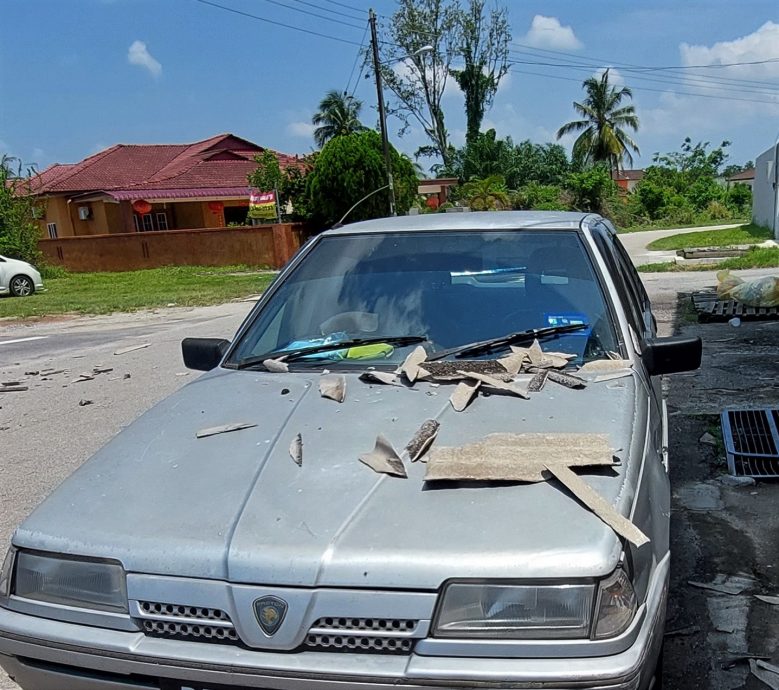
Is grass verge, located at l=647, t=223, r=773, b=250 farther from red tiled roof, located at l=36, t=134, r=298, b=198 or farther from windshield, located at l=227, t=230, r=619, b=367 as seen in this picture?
windshield, located at l=227, t=230, r=619, b=367

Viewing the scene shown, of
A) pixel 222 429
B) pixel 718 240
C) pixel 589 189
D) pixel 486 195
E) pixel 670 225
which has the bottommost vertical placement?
pixel 670 225

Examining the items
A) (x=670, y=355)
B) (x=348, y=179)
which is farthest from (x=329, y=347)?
(x=348, y=179)

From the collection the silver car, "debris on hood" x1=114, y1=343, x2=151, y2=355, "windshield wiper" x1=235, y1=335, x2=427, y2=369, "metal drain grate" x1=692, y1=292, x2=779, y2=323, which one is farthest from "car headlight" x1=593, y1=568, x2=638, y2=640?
"debris on hood" x1=114, y1=343, x2=151, y2=355

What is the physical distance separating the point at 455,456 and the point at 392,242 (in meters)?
1.70

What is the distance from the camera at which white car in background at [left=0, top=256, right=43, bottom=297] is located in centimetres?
2164

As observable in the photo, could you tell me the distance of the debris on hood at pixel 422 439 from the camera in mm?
2475

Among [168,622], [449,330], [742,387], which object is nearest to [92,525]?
[168,622]

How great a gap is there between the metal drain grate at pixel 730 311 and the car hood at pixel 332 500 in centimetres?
812

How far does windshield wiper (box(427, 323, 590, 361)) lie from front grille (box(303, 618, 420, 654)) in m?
1.41

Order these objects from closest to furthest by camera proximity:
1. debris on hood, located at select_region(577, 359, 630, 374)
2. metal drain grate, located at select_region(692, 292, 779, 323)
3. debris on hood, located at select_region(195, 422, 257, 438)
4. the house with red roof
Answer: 1. debris on hood, located at select_region(195, 422, 257, 438)
2. debris on hood, located at select_region(577, 359, 630, 374)
3. metal drain grate, located at select_region(692, 292, 779, 323)
4. the house with red roof

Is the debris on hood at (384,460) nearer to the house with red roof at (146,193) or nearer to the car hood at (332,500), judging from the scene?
the car hood at (332,500)

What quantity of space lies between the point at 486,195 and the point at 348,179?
14.7 metres

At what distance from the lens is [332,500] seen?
225 cm

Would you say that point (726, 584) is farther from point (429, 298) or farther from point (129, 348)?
point (129, 348)
